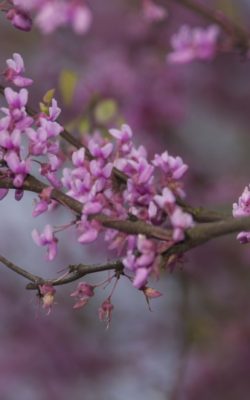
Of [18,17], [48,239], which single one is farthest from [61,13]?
[48,239]

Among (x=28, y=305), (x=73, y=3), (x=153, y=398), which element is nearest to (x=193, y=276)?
(x=153, y=398)

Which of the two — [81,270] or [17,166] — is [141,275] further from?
[17,166]

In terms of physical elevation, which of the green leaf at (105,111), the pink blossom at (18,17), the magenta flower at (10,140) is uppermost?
the green leaf at (105,111)

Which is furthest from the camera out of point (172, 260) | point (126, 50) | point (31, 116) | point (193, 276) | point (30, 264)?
point (30, 264)

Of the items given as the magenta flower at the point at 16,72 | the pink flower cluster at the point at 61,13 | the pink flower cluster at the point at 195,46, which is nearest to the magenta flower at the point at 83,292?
the magenta flower at the point at 16,72

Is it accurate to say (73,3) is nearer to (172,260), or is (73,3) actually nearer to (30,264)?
(172,260)

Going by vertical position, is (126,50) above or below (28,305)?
above

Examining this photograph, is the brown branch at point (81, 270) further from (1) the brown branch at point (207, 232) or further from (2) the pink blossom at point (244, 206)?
(2) the pink blossom at point (244, 206)
